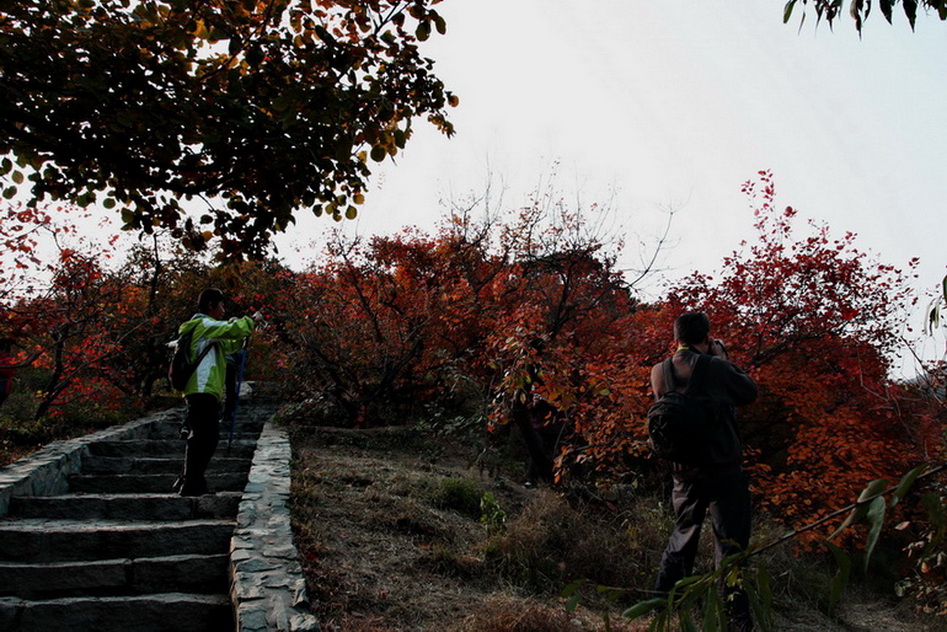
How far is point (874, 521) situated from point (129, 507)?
576 centimetres

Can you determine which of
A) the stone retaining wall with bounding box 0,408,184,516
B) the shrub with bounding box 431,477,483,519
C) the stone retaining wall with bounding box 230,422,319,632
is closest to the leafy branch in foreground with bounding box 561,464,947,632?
the stone retaining wall with bounding box 230,422,319,632

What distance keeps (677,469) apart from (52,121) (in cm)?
413

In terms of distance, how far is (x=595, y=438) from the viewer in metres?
6.67

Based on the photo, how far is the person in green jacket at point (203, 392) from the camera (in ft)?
17.4

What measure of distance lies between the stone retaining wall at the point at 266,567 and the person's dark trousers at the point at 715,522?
7.00ft

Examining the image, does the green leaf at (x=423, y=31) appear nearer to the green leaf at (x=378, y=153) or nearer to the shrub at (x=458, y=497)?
the green leaf at (x=378, y=153)

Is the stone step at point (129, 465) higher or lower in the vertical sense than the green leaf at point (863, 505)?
lower

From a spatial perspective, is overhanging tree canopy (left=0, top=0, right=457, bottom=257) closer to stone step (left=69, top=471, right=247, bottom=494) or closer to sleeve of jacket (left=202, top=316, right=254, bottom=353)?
sleeve of jacket (left=202, top=316, right=254, bottom=353)

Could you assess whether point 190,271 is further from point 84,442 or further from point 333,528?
point 333,528

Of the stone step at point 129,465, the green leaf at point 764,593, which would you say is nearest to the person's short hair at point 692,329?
the green leaf at point 764,593

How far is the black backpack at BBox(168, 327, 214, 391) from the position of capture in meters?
5.29

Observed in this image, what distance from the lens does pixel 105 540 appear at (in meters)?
4.42

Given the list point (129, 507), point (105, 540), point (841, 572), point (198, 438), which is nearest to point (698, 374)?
point (841, 572)

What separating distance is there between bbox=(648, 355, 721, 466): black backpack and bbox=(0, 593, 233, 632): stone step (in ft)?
9.40
